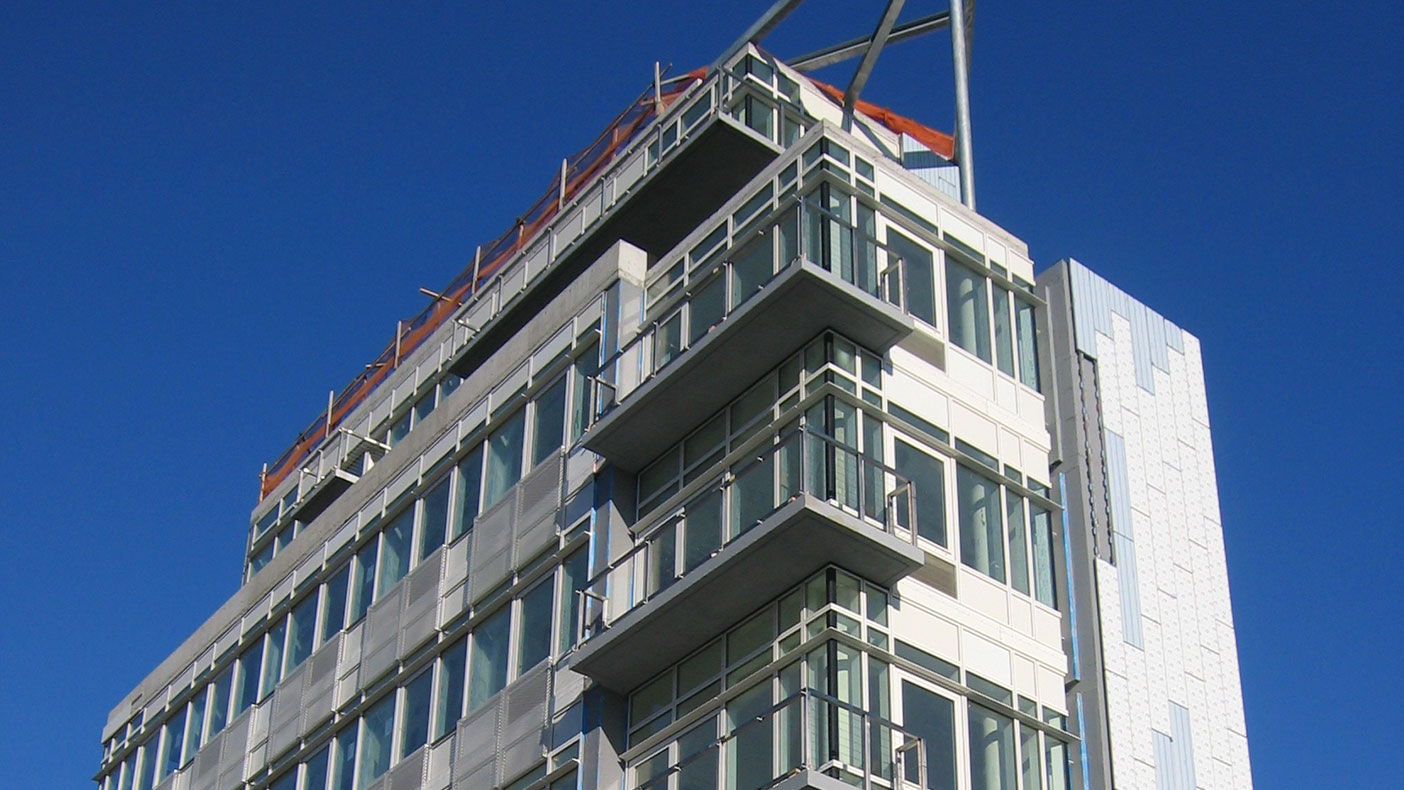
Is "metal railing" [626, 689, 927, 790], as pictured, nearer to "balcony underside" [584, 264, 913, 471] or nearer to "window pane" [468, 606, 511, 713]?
"balcony underside" [584, 264, 913, 471]

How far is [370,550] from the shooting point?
123 ft

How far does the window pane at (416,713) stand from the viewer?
33.3m

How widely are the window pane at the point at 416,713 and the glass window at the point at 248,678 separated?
642cm

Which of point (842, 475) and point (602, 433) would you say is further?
point (602, 433)

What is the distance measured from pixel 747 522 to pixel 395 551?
10708 mm

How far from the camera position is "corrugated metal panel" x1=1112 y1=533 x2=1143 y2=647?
31531 millimetres

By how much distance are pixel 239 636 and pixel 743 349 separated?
1596 centimetres

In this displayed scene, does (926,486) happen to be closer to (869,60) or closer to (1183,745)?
(1183,745)

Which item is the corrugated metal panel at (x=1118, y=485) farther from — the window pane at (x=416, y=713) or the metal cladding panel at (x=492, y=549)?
the window pane at (x=416, y=713)

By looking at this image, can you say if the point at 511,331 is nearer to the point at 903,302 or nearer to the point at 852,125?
the point at 852,125

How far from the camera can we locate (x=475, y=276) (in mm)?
42219

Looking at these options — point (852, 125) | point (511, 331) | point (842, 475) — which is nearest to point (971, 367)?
point (842, 475)

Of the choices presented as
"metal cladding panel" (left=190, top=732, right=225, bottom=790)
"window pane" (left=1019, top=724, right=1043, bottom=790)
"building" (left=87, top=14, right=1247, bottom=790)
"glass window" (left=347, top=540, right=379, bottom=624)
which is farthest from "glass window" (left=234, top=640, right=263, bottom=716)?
"window pane" (left=1019, top=724, right=1043, bottom=790)

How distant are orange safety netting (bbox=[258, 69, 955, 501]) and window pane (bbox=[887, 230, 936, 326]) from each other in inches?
254
